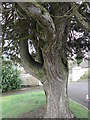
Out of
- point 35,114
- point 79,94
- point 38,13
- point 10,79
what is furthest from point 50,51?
point 10,79

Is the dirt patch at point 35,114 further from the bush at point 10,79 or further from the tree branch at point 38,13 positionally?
the bush at point 10,79

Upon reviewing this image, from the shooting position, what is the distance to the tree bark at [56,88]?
9.67 ft

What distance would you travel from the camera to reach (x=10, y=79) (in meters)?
7.66

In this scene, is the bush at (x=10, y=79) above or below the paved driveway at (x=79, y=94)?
above

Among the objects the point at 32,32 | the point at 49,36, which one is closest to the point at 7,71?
the point at 32,32

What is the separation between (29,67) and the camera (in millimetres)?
3098

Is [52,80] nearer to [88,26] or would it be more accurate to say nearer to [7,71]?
[88,26]

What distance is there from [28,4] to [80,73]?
10712mm

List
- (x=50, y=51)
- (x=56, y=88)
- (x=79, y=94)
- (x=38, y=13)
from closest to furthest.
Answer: (x=38, y=13) → (x=50, y=51) → (x=56, y=88) → (x=79, y=94)

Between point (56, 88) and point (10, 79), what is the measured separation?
503cm

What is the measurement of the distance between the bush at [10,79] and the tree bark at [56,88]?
4528mm

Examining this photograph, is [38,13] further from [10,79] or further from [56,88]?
[10,79]

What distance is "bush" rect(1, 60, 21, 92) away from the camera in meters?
→ 7.35

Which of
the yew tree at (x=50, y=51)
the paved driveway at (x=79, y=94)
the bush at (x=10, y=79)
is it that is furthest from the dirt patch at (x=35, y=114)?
the bush at (x=10, y=79)
